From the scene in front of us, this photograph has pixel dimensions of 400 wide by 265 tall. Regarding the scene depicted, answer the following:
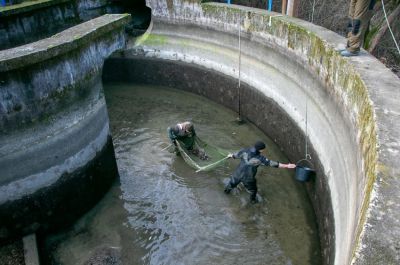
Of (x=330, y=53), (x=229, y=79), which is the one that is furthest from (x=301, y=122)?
(x=229, y=79)

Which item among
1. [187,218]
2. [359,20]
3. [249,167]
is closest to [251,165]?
[249,167]

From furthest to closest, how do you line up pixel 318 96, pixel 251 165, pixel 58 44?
pixel 318 96
pixel 251 165
pixel 58 44

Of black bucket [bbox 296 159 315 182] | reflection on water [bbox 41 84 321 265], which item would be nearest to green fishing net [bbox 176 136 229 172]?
reflection on water [bbox 41 84 321 265]

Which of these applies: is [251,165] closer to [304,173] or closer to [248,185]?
[248,185]

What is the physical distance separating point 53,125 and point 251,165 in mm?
3900

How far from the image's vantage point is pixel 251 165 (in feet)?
24.7

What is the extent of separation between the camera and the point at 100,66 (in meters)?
7.51

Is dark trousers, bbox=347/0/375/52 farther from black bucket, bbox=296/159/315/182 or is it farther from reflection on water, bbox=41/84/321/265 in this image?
reflection on water, bbox=41/84/321/265

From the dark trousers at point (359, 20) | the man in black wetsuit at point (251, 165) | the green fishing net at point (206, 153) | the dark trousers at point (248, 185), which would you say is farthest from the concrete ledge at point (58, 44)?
the dark trousers at point (359, 20)

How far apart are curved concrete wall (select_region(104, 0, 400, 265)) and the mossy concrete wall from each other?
2.19 m

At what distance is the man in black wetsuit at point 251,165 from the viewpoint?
24.2ft

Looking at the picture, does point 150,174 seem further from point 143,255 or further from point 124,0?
point 124,0

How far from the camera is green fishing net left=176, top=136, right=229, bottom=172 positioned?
29.0ft

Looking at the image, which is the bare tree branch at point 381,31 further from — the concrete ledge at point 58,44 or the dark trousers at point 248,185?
the concrete ledge at point 58,44
